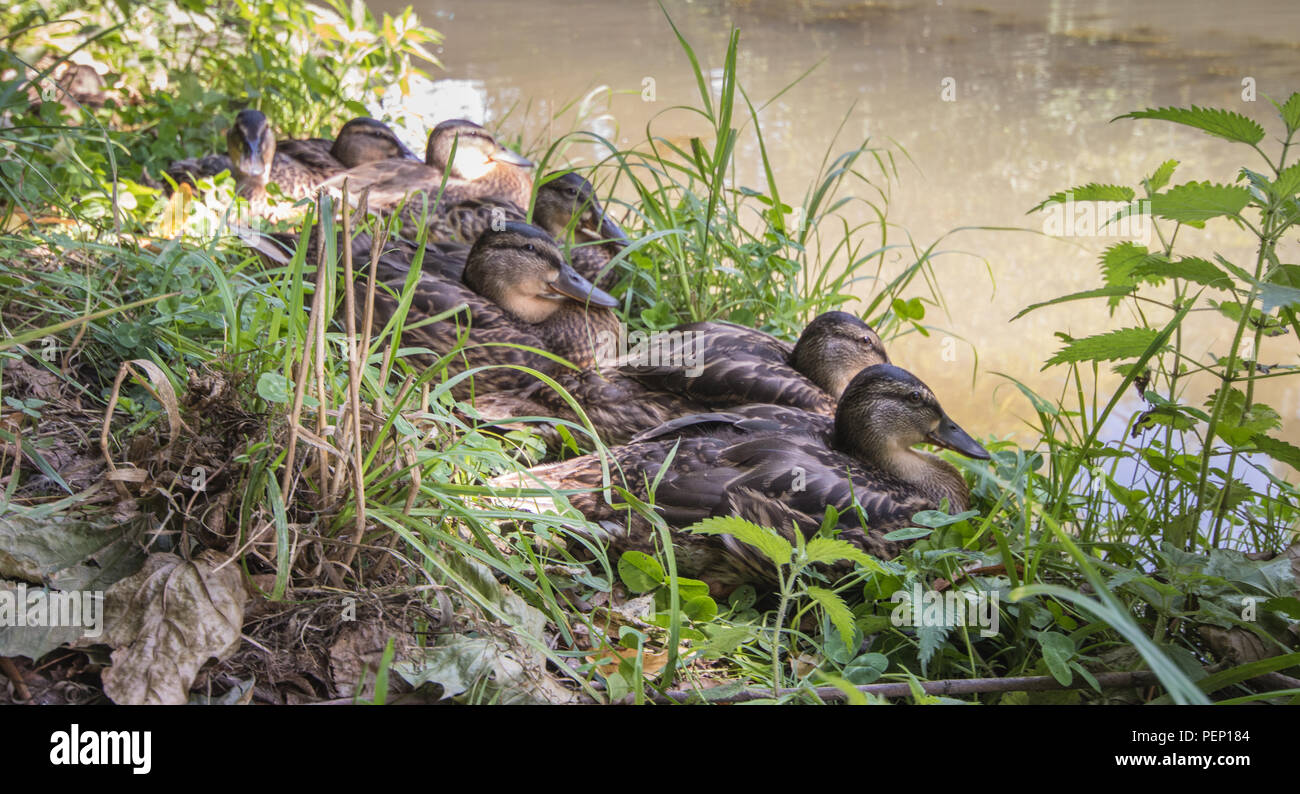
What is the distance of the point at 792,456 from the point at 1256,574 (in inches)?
48.9

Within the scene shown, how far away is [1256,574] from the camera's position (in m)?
2.39

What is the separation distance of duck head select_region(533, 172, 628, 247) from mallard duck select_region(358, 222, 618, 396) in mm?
639

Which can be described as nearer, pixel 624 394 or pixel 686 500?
pixel 686 500

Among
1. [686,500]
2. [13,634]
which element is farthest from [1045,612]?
[13,634]

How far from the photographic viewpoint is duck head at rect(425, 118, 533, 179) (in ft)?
18.8

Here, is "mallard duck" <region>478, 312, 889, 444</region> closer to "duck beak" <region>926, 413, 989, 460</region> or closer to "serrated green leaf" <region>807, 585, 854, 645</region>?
"duck beak" <region>926, 413, 989, 460</region>

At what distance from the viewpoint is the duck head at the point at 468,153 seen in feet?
18.8

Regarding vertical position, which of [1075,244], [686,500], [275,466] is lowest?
[686,500]

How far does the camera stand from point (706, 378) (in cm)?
378

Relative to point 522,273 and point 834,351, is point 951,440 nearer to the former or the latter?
point 834,351

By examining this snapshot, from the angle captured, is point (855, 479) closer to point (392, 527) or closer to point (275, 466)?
point (392, 527)

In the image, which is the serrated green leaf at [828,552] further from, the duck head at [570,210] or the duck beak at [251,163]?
the duck beak at [251,163]

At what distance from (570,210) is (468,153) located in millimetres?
1059

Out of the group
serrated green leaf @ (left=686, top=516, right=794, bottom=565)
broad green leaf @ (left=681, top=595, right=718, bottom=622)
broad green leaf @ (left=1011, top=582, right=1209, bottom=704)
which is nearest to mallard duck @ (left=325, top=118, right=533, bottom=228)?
broad green leaf @ (left=681, top=595, right=718, bottom=622)
